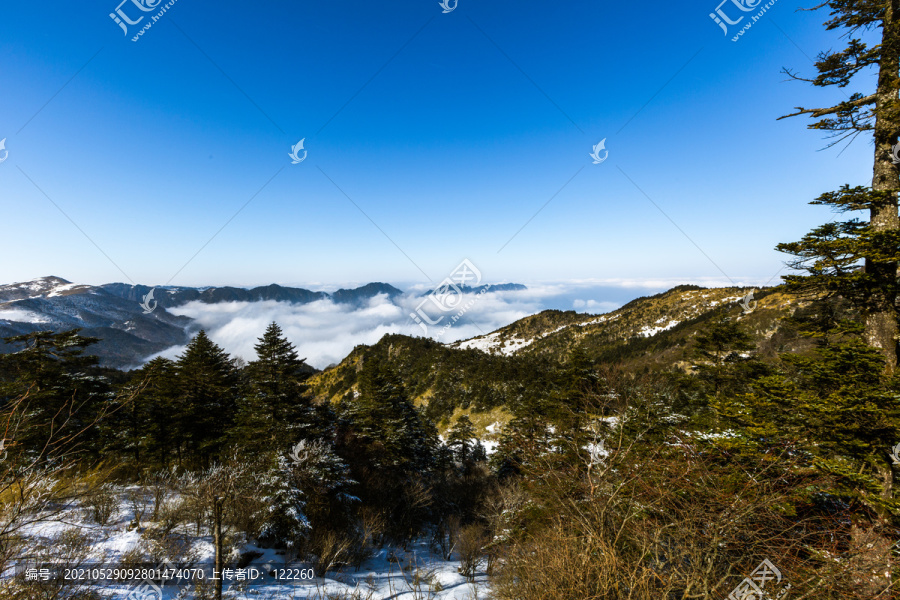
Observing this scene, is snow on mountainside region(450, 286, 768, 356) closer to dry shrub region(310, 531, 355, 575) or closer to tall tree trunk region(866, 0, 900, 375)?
dry shrub region(310, 531, 355, 575)

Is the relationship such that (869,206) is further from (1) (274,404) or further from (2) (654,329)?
(2) (654,329)

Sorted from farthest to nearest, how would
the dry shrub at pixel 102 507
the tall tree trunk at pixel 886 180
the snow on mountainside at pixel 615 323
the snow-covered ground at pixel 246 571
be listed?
the snow on mountainside at pixel 615 323 < the dry shrub at pixel 102 507 < the snow-covered ground at pixel 246 571 < the tall tree trunk at pixel 886 180

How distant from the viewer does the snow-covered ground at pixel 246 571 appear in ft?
32.7

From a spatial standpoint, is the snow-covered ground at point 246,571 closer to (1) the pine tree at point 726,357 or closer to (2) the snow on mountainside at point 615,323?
(1) the pine tree at point 726,357

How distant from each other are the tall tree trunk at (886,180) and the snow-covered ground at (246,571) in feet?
44.2

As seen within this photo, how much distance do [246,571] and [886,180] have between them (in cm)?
2393

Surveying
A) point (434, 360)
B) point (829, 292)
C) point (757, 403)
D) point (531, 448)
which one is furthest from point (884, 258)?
point (434, 360)

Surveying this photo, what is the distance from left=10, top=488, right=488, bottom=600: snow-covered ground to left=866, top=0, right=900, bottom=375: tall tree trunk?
1348 cm

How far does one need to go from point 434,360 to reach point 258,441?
8013 centimetres

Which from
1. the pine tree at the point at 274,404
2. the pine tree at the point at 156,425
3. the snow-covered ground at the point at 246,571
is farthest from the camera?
the pine tree at the point at 156,425

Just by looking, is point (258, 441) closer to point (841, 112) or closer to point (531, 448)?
point (531, 448)

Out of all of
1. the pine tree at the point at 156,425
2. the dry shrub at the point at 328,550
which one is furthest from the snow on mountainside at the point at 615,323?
the dry shrub at the point at 328,550

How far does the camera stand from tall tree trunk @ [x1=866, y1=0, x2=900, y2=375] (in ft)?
29.4

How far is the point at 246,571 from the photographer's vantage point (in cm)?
1299
